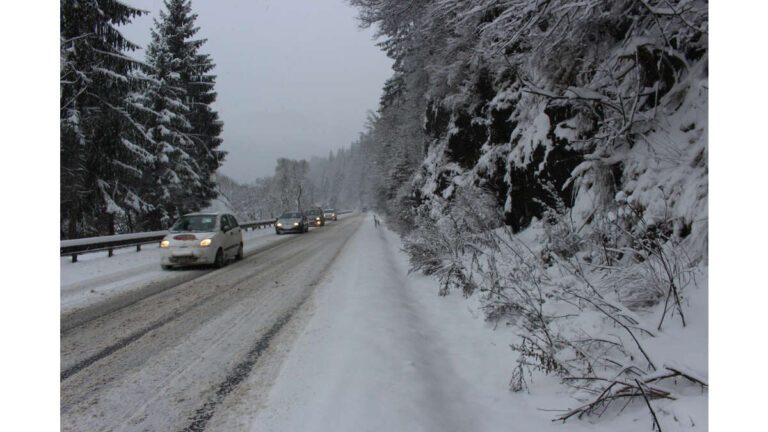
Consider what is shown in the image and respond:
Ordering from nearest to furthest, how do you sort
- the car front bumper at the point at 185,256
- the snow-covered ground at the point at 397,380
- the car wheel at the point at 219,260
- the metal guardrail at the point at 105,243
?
1. the snow-covered ground at the point at 397,380
2. the metal guardrail at the point at 105,243
3. the car front bumper at the point at 185,256
4. the car wheel at the point at 219,260

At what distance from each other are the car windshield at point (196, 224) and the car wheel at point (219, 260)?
0.70 m

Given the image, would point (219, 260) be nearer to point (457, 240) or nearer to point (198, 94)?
point (457, 240)

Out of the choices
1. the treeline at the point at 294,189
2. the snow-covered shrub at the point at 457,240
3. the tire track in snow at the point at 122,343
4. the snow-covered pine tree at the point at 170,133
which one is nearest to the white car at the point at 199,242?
the tire track in snow at the point at 122,343

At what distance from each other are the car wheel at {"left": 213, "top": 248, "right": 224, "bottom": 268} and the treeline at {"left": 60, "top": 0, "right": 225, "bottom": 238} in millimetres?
2389

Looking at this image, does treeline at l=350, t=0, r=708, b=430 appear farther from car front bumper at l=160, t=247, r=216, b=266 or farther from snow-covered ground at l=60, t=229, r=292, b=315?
snow-covered ground at l=60, t=229, r=292, b=315

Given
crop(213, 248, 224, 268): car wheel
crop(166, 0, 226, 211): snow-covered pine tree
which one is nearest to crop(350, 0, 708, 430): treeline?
crop(213, 248, 224, 268): car wheel

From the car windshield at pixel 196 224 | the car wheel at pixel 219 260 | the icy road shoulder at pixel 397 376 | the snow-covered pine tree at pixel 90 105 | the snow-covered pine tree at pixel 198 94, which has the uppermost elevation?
the snow-covered pine tree at pixel 198 94

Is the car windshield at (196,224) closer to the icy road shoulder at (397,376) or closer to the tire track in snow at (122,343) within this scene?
the tire track in snow at (122,343)

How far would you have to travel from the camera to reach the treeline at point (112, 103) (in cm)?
512

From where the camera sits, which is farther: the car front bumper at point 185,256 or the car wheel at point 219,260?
the car wheel at point 219,260

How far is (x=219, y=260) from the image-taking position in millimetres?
10422

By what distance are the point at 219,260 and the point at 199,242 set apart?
808 millimetres

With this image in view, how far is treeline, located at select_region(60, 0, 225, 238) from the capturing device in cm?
512

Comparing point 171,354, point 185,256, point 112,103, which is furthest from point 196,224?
point 171,354
